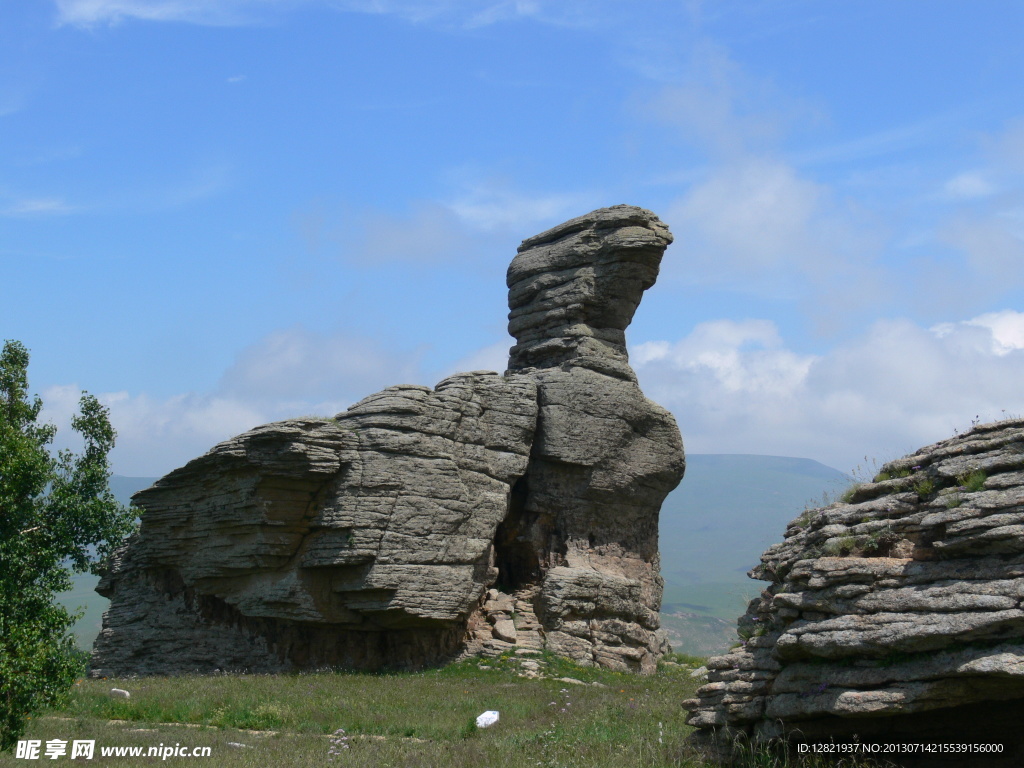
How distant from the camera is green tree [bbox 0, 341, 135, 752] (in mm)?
17609

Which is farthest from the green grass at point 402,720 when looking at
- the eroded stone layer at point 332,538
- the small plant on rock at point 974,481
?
the small plant on rock at point 974,481

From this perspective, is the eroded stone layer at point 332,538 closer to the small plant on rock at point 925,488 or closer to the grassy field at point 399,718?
the grassy field at point 399,718

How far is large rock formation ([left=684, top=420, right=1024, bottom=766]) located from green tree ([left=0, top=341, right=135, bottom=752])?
1185cm

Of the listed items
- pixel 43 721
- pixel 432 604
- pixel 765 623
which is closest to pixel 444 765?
pixel 765 623

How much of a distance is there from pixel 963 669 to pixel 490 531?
71.2ft

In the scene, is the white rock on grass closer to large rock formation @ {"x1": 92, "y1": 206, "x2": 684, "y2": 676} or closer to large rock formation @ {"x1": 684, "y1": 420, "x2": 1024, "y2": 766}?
large rock formation @ {"x1": 684, "y1": 420, "x2": 1024, "y2": 766}

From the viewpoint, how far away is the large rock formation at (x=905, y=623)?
14781 millimetres

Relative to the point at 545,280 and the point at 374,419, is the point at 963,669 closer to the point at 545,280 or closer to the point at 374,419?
the point at 374,419

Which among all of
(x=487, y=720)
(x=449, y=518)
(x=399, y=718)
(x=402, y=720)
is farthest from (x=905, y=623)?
(x=449, y=518)

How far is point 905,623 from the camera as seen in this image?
15.2m

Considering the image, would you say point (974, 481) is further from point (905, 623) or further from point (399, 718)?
point (399, 718)

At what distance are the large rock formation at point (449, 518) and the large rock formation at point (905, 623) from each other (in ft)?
52.6

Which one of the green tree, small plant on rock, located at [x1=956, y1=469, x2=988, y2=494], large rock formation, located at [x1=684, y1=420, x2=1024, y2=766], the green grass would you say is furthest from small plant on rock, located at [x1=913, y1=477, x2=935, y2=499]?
the green tree

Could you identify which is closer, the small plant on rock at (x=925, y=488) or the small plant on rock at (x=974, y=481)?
the small plant on rock at (x=974, y=481)
